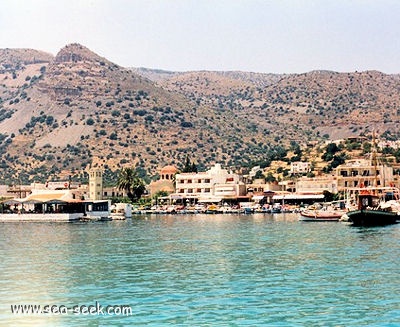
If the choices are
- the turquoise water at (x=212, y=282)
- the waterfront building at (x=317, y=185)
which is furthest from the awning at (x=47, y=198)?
the turquoise water at (x=212, y=282)

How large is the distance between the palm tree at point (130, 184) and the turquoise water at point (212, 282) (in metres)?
101

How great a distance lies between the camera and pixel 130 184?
166 m

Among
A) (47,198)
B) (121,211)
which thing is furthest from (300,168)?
(47,198)

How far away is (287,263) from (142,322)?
1892 cm

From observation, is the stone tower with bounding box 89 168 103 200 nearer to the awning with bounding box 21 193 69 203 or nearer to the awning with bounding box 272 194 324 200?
the awning with bounding box 21 193 69 203

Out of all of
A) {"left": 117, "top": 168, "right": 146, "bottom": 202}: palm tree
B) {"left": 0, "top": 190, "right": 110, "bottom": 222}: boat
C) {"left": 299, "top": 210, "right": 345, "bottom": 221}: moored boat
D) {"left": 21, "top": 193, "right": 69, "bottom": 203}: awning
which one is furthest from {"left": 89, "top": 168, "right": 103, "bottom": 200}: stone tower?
{"left": 299, "top": 210, "right": 345, "bottom": 221}: moored boat

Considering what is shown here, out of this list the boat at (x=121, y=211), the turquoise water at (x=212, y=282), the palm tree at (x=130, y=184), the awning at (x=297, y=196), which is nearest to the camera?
the turquoise water at (x=212, y=282)

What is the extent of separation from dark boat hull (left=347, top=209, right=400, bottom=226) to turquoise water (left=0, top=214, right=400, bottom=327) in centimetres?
2837

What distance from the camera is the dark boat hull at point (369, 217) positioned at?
301ft

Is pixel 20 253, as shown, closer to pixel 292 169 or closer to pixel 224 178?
pixel 224 178

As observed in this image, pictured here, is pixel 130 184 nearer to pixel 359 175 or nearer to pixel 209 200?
pixel 209 200

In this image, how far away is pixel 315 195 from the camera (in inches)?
6314

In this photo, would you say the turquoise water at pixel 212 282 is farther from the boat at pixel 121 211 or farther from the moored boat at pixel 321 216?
the boat at pixel 121 211

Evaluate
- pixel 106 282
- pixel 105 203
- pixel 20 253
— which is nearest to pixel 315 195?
pixel 105 203
